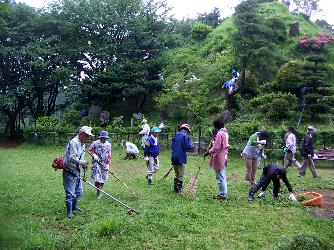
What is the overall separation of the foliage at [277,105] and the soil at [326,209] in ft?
39.8

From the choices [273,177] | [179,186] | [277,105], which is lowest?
[179,186]

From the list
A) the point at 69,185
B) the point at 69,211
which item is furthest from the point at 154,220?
the point at 69,185

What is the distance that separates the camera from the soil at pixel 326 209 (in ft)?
27.7

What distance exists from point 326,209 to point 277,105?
14121 millimetres

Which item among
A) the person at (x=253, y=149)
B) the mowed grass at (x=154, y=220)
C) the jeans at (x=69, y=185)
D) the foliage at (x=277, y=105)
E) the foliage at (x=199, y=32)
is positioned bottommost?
the mowed grass at (x=154, y=220)

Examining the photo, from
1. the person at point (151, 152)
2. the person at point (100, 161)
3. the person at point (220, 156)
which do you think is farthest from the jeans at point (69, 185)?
the person at point (151, 152)

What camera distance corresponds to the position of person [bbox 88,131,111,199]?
381 inches

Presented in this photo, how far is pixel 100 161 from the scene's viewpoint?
976 centimetres

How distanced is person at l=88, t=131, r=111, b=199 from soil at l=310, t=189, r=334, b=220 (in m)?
4.96

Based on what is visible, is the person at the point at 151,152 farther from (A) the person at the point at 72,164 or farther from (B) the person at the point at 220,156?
(A) the person at the point at 72,164

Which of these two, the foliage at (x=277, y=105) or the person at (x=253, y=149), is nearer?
the person at (x=253, y=149)

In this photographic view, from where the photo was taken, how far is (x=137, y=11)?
30.4 m

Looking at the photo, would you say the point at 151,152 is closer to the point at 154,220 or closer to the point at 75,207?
the point at 75,207

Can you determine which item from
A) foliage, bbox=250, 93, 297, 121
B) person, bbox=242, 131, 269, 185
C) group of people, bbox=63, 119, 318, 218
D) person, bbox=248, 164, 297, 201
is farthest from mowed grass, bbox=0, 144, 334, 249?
foliage, bbox=250, 93, 297, 121
